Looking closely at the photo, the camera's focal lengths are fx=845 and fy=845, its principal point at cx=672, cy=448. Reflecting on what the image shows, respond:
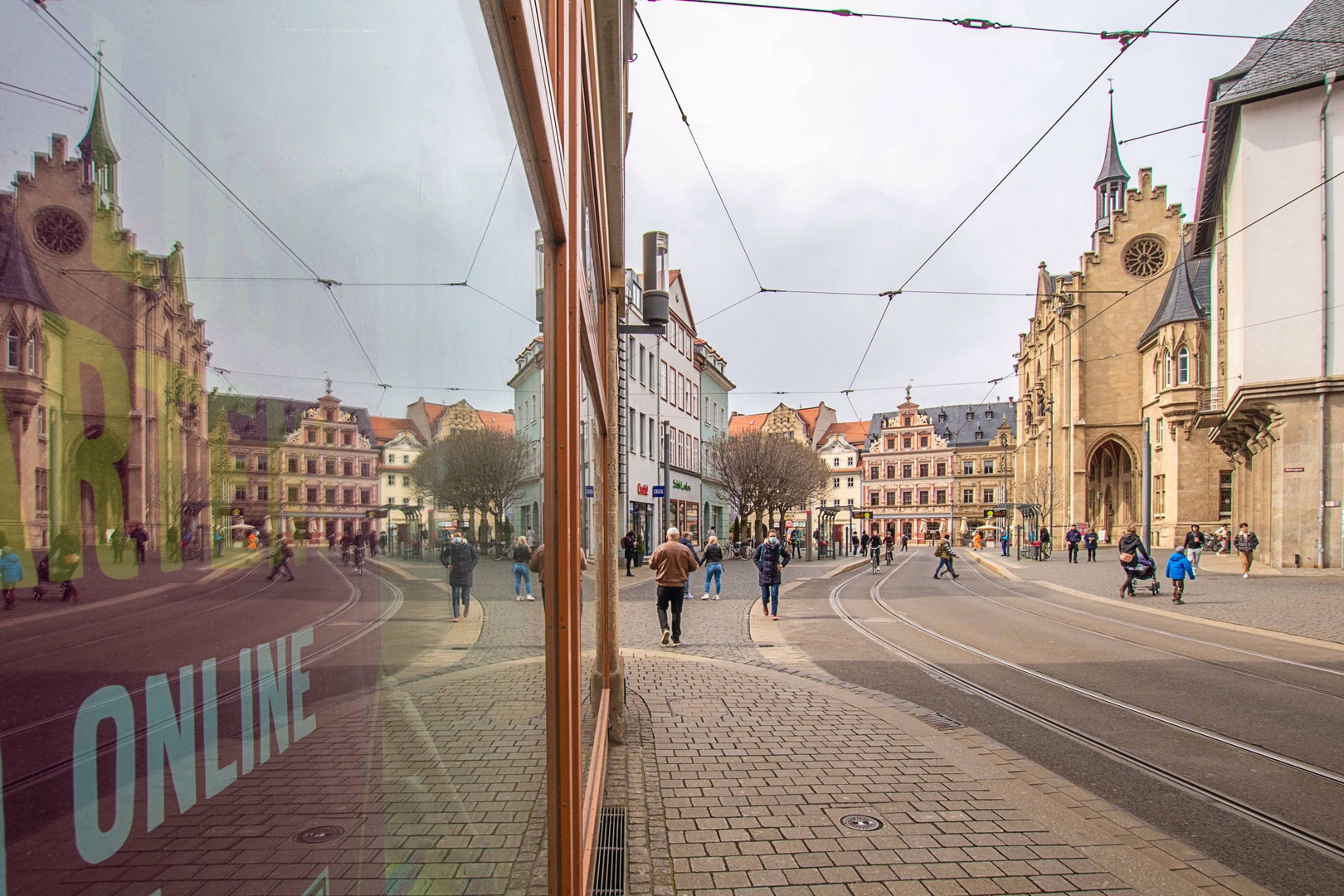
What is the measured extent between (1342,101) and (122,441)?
31.9 metres

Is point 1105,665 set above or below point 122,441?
below

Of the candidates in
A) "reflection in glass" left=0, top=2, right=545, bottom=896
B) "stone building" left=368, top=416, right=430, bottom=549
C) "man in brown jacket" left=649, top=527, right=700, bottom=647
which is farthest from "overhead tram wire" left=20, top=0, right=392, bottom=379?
"man in brown jacket" left=649, top=527, right=700, bottom=647

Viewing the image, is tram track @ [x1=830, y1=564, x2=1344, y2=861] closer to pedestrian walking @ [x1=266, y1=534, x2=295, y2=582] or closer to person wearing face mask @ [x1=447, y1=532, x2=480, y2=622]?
person wearing face mask @ [x1=447, y1=532, x2=480, y2=622]

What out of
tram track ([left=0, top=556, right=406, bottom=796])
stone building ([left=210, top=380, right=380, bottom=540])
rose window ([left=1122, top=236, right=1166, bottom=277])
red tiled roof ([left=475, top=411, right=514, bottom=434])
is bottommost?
tram track ([left=0, top=556, right=406, bottom=796])

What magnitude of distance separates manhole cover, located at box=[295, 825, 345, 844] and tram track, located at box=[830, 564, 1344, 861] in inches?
195

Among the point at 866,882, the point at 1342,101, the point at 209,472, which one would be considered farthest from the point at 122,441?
the point at 1342,101

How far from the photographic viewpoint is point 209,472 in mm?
560

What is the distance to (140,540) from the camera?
499mm

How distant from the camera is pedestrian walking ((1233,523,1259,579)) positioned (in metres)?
22.7

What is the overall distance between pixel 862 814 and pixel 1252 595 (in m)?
17.2

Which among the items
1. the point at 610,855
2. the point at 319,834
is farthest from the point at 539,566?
the point at 610,855

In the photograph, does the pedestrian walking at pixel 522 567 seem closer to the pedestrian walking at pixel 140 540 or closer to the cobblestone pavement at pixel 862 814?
the pedestrian walking at pixel 140 540

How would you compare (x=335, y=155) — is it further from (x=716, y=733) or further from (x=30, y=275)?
(x=716, y=733)

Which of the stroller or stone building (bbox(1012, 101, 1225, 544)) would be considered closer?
the stroller
